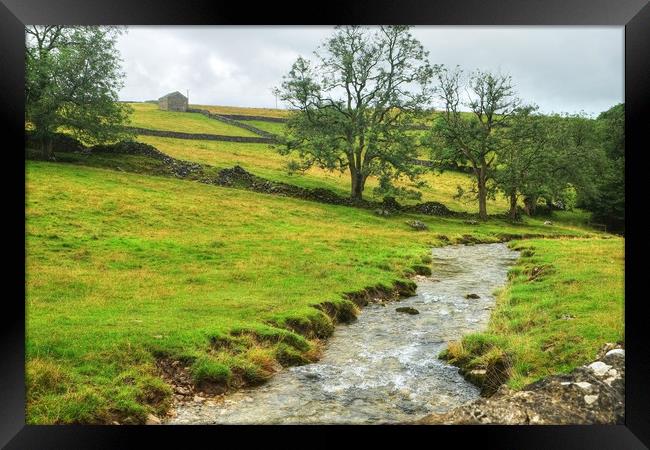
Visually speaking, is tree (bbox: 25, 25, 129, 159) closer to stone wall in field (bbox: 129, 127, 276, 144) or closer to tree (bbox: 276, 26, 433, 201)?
stone wall in field (bbox: 129, 127, 276, 144)

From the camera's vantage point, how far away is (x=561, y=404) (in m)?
6.54

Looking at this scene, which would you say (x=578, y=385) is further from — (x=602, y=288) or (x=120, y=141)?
(x=120, y=141)

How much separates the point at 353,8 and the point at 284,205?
21640mm

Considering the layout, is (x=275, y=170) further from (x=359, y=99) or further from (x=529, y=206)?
(x=529, y=206)

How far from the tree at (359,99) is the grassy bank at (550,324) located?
1812cm

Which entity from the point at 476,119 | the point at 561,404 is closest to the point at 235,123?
the point at 476,119

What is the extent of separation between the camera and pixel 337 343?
1016 centimetres

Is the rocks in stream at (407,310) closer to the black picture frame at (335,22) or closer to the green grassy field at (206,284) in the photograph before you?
the green grassy field at (206,284)

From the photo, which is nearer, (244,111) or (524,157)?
(524,157)

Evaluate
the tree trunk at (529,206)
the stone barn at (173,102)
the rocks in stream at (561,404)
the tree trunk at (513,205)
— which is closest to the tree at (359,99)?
the tree trunk at (513,205)

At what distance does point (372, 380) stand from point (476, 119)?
3155cm

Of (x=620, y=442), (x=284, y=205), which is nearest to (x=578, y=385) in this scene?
(x=620, y=442)

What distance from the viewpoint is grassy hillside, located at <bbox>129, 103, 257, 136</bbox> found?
41.7 m

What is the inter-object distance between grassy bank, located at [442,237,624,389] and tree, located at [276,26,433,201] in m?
18.1
